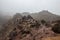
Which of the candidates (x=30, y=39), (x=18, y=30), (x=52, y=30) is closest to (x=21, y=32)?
(x=18, y=30)

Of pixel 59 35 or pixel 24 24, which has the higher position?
pixel 24 24

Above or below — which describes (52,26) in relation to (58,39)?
above

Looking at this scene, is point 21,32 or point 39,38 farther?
point 21,32

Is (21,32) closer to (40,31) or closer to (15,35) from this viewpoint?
(15,35)

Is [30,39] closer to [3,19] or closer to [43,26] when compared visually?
[43,26]

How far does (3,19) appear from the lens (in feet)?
72.5

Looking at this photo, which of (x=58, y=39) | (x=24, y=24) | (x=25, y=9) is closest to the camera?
(x=58, y=39)

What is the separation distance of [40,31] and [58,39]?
5.36ft

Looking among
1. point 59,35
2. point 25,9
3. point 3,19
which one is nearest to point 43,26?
point 59,35

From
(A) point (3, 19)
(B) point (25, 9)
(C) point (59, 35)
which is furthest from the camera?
(B) point (25, 9)

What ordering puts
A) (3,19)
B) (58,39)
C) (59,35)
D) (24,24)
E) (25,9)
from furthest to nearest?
(25,9)
(3,19)
(24,24)
(59,35)
(58,39)

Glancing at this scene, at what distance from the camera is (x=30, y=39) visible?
12945mm

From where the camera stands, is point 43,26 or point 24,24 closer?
point 43,26

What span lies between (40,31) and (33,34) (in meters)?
0.63
